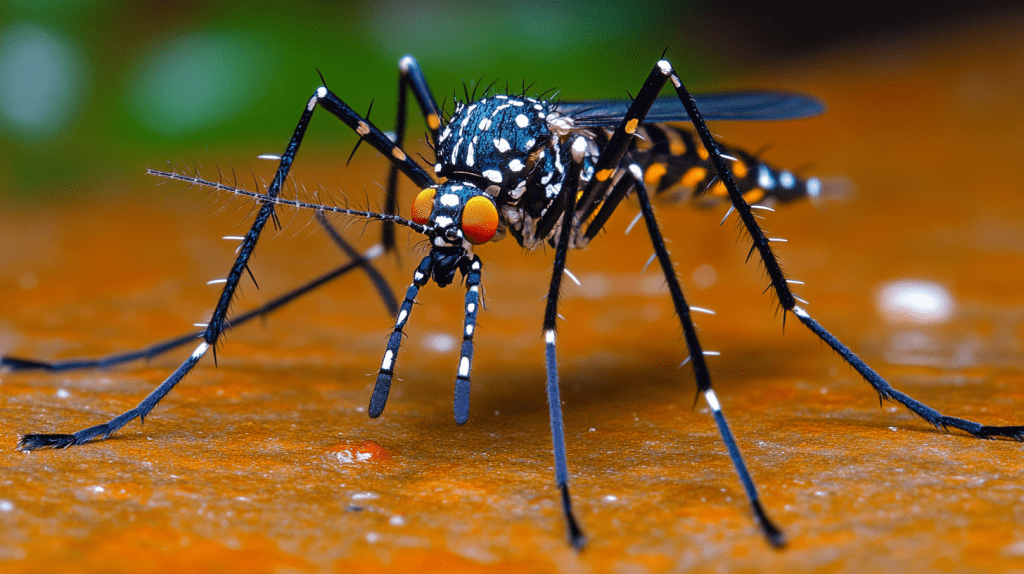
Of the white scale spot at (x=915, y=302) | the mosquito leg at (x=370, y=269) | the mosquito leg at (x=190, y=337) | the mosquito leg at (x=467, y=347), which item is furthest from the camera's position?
the white scale spot at (x=915, y=302)

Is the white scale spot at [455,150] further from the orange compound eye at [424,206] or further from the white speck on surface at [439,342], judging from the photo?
the white speck on surface at [439,342]

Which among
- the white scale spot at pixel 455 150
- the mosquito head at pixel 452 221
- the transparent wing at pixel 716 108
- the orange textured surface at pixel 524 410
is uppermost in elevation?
the transparent wing at pixel 716 108

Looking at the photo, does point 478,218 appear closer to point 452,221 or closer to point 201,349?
point 452,221

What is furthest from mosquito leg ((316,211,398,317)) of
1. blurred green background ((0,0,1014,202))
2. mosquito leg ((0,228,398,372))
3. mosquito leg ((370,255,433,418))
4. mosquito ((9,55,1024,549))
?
blurred green background ((0,0,1014,202))

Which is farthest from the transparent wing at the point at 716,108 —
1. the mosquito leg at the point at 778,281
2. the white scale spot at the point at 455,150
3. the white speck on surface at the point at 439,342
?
the white speck on surface at the point at 439,342

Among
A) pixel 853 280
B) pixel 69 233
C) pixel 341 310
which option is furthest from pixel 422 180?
pixel 69 233

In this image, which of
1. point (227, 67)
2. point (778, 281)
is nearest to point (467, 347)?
point (778, 281)

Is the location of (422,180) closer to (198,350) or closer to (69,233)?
(198,350)
